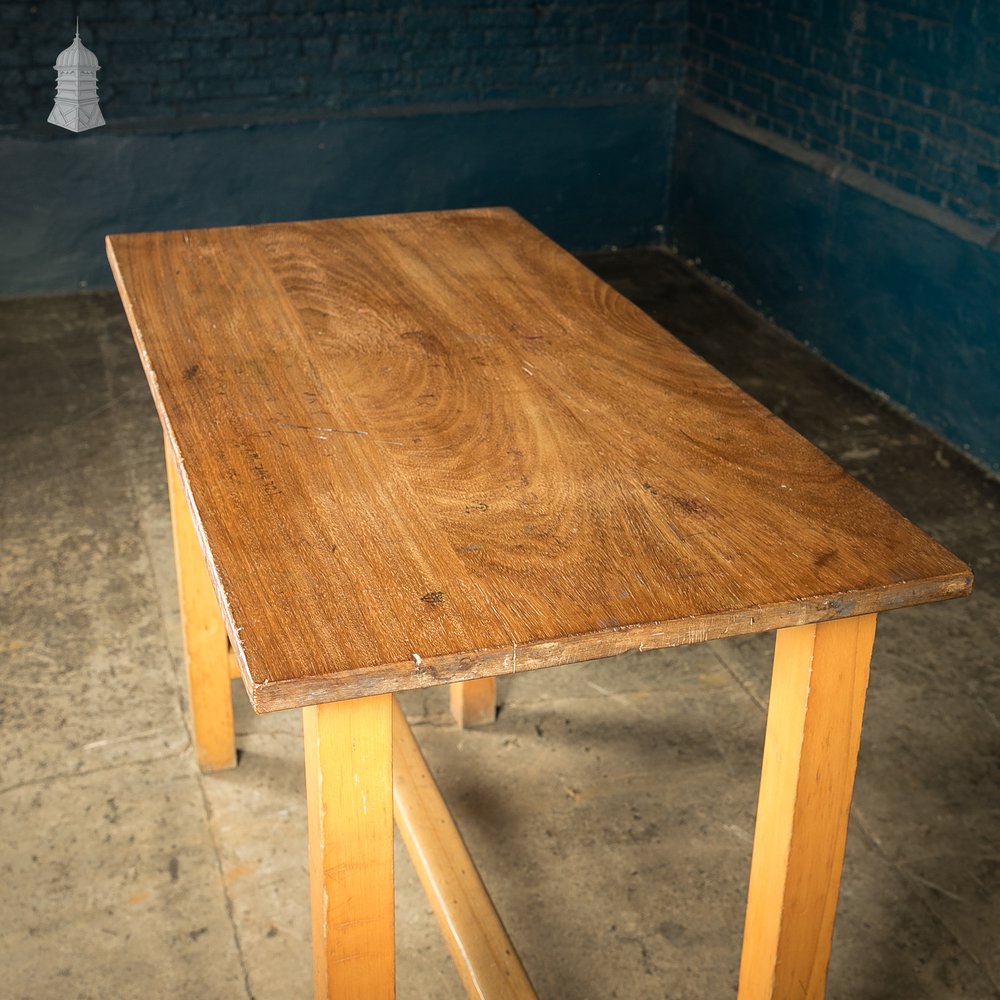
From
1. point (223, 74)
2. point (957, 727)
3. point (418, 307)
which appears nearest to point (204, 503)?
point (418, 307)

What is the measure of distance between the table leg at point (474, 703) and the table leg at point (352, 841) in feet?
3.66

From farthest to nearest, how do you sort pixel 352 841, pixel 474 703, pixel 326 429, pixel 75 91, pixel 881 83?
pixel 881 83 < pixel 474 703 < pixel 75 91 < pixel 326 429 < pixel 352 841

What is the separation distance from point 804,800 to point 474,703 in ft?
3.86

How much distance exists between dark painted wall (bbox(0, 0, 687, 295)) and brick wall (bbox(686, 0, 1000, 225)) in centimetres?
52

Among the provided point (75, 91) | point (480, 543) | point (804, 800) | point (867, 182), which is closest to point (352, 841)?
point (480, 543)

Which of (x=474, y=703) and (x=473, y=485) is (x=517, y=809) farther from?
(x=473, y=485)

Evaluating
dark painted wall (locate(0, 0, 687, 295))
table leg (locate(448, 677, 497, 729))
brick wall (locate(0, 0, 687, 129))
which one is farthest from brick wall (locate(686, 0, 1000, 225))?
table leg (locate(448, 677, 497, 729))

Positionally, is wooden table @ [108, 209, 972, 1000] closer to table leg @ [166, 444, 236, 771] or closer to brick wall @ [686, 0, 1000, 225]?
table leg @ [166, 444, 236, 771]

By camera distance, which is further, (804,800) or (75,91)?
(75,91)

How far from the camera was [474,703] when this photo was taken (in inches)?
105

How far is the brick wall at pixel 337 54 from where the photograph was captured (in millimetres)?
4781

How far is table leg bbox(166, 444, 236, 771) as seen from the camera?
2348mm

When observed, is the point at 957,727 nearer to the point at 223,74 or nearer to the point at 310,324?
the point at 310,324

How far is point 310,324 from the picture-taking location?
2115mm
